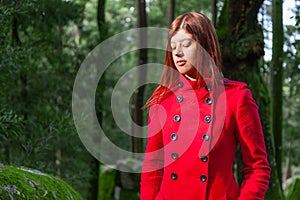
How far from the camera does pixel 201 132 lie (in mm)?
2963

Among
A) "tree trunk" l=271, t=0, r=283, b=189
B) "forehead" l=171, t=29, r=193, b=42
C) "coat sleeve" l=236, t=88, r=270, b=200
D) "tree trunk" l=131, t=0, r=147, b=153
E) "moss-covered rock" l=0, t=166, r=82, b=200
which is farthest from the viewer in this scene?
"tree trunk" l=131, t=0, r=147, b=153

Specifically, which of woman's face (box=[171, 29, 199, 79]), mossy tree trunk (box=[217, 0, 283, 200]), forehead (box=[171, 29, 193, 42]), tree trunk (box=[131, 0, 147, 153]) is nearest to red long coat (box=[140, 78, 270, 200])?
woman's face (box=[171, 29, 199, 79])

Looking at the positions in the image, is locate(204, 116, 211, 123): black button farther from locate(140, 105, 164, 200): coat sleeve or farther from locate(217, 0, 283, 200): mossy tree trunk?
locate(217, 0, 283, 200): mossy tree trunk

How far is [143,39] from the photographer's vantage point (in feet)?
48.1

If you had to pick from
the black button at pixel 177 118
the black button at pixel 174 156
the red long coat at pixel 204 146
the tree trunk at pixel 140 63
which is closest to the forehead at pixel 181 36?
the red long coat at pixel 204 146

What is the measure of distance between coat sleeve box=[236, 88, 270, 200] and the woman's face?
321mm

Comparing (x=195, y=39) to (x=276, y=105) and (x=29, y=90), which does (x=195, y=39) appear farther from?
(x=29, y=90)

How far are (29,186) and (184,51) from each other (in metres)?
1.71

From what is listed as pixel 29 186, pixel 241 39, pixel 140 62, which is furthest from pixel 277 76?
pixel 29 186

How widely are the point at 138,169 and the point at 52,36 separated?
405 cm

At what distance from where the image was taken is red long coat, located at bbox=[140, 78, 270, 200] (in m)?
2.88

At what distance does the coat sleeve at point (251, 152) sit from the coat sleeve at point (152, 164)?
1.47 feet

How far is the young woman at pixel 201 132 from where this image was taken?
289 cm

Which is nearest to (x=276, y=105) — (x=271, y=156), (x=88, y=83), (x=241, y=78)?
(x=271, y=156)
